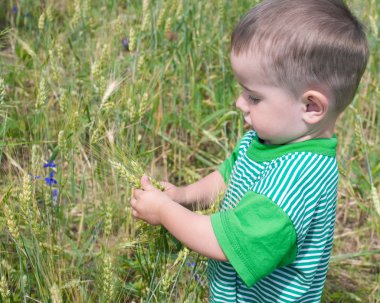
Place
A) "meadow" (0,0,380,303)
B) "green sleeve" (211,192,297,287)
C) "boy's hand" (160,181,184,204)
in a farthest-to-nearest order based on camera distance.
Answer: "meadow" (0,0,380,303), "boy's hand" (160,181,184,204), "green sleeve" (211,192,297,287)

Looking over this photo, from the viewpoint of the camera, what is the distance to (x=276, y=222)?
3.74ft

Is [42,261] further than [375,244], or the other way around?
[375,244]

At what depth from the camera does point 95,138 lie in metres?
1.44

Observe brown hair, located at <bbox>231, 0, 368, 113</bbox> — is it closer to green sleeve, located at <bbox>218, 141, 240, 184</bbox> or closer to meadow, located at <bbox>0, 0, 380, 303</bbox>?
green sleeve, located at <bbox>218, 141, 240, 184</bbox>

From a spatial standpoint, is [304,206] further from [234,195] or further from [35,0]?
[35,0]

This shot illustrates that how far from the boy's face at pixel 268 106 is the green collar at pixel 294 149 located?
0.02 m

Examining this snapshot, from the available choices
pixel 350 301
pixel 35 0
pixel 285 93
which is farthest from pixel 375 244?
pixel 35 0

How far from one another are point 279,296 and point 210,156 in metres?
1.14

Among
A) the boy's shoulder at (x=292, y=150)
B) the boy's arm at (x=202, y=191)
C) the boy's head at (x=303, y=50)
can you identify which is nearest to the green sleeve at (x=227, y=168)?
the boy's arm at (x=202, y=191)

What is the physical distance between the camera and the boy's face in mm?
1202

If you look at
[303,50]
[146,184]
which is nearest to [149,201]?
[146,184]

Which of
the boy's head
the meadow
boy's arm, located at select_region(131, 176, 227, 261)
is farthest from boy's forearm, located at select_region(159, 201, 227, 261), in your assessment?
the boy's head

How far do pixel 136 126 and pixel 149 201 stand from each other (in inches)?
22.2

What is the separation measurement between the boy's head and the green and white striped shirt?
10cm
